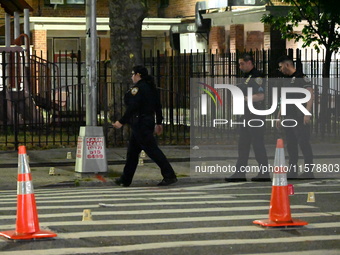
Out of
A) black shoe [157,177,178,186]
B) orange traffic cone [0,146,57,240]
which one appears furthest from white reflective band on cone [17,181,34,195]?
black shoe [157,177,178,186]

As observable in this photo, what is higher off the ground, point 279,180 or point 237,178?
point 279,180

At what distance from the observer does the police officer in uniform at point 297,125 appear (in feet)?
51.2

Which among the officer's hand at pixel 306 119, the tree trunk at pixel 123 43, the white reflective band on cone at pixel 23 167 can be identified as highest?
the tree trunk at pixel 123 43

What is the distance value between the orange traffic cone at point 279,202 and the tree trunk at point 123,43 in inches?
482

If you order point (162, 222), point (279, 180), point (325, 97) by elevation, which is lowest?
point (162, 222)

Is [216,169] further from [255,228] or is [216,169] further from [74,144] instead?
[255,228]

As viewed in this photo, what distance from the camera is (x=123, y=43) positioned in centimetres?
2297

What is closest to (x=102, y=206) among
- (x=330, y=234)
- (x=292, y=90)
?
(x=330, y=234)

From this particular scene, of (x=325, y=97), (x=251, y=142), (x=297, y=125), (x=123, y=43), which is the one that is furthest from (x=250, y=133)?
(x=325, y=97)

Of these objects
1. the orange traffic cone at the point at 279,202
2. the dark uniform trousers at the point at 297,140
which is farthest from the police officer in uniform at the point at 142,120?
the orange traffic cone at the point at 279,202

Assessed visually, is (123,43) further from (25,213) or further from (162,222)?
(25,213)

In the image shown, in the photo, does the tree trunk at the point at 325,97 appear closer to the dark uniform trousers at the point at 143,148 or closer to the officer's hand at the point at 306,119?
the officer's hand at the point at 306,119

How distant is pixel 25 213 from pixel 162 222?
181 centimetres

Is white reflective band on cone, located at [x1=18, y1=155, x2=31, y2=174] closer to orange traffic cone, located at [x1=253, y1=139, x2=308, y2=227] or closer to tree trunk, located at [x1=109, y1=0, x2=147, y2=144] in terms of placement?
orange traffic cone, located at [x1=253, y1=139, x2=308, y2=227]
